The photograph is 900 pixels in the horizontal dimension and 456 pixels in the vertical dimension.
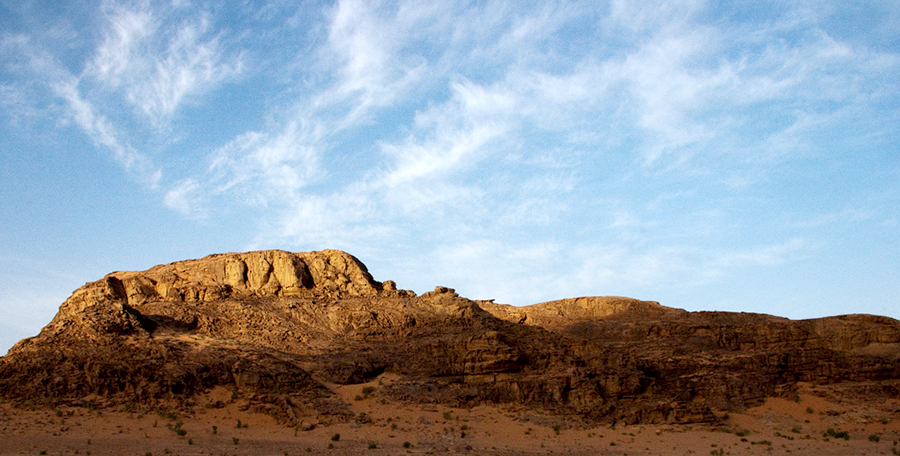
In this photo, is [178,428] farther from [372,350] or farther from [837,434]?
[837,434]

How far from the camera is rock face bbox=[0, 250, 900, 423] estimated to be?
1574 inches

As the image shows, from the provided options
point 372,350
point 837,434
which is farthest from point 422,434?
point 837,434

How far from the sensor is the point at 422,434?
3700cm

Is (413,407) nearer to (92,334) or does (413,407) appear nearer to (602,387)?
(602,387)

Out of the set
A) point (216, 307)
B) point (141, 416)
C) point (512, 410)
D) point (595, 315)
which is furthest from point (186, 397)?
point (595, 315)

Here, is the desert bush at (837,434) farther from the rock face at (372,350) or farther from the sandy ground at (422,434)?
the rock face at (372,350)

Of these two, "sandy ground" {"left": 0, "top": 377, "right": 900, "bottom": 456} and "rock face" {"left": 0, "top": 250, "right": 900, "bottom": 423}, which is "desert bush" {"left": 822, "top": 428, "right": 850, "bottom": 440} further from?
"rock face" {"left": 0, "top": 250, "right": 900, "bottom": 423}

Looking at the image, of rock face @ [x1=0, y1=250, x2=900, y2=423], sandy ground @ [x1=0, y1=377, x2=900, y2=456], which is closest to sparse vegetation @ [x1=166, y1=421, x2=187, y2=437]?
sandy ground @ [x1=0, y1=377, x2=900, y2=456]

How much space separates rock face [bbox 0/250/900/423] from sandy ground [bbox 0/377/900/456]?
1320 millimetres

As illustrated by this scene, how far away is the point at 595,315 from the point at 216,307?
28.8 metres

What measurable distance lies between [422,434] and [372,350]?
10.2 metres

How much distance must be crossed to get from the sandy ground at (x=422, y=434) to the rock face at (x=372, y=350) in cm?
132

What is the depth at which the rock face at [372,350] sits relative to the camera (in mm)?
39969

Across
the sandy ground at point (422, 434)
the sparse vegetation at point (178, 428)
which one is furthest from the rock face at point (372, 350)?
the sparse vegetation at point (178, 428)
